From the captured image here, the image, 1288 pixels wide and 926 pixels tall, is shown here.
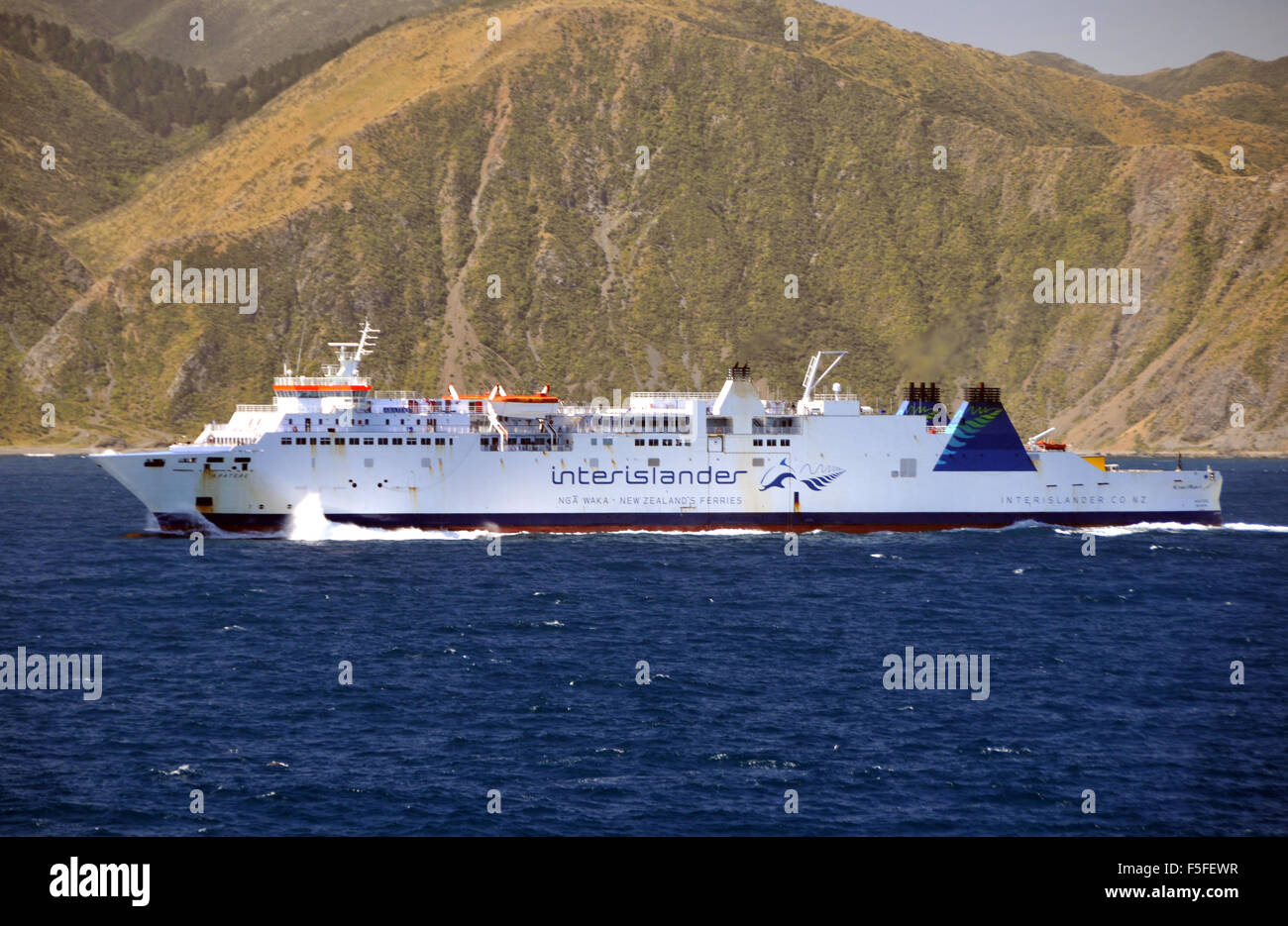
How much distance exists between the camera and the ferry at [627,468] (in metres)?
54.1

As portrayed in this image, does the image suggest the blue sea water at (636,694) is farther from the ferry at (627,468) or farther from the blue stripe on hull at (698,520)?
the ferry at (627,468)

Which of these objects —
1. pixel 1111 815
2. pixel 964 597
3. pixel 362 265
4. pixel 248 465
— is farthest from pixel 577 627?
pixel 362 265

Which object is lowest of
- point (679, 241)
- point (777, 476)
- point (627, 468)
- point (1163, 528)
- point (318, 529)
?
point (1163, 528)

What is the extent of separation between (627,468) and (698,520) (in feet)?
13.8

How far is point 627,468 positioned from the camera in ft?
187

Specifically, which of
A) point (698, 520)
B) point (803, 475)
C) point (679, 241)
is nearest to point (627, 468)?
point (698, 520)

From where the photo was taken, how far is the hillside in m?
139

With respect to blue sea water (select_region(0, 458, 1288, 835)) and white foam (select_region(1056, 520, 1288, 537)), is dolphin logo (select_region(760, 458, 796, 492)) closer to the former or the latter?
blue sea water (select_region(0, 458, 1288, 835))

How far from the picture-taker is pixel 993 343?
149250 mm

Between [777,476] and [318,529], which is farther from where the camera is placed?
[777,476]

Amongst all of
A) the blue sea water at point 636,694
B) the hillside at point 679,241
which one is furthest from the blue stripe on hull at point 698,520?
the hillside at point 679,241

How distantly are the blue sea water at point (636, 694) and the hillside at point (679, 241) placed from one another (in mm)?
82857

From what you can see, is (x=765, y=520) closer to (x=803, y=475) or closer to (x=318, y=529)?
(x=803, y=475)
